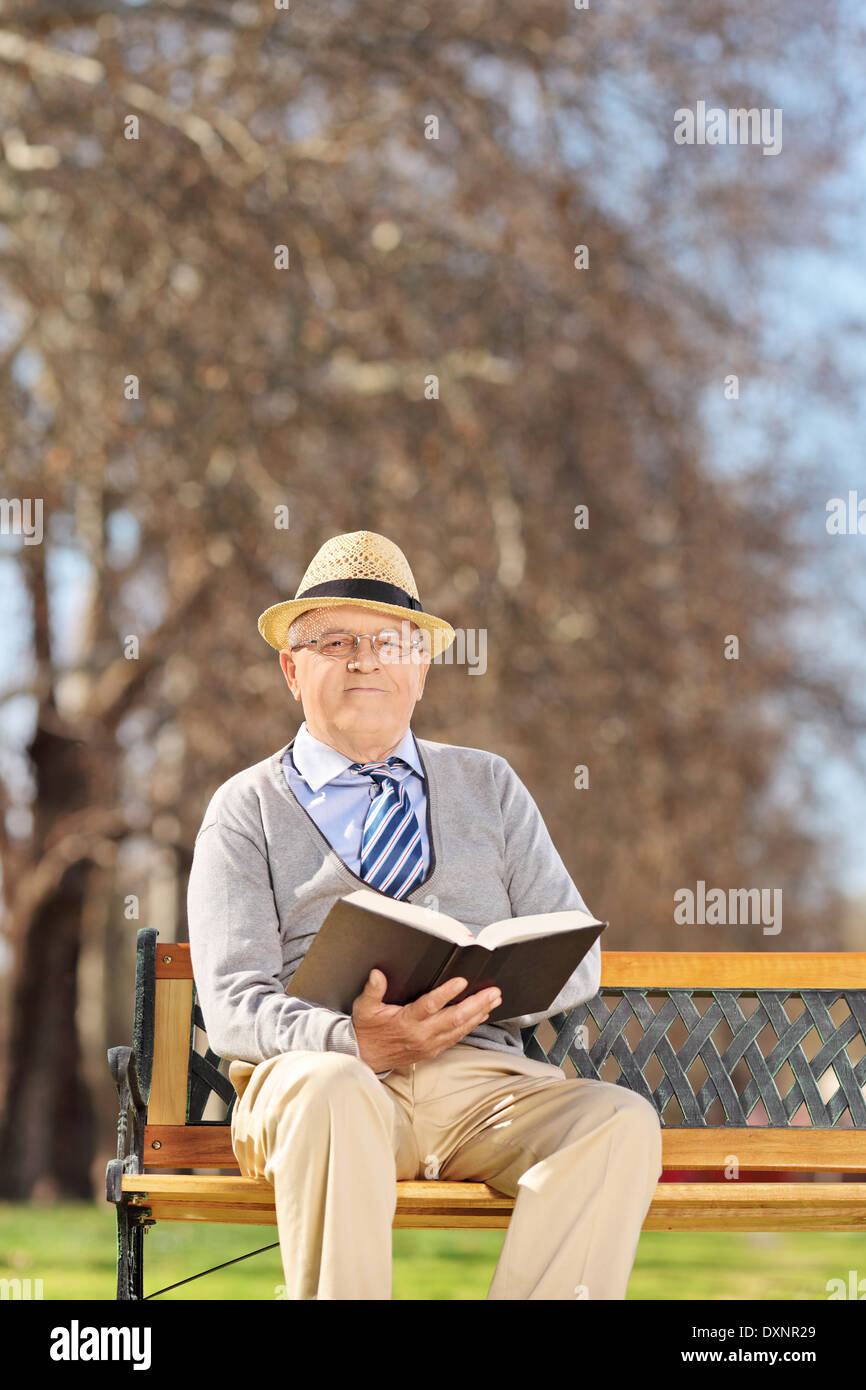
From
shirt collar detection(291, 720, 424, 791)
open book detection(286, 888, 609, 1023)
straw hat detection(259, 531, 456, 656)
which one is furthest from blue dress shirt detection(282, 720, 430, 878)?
open book detection(286, 888, 609, 1023)

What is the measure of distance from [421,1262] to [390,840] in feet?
10.2

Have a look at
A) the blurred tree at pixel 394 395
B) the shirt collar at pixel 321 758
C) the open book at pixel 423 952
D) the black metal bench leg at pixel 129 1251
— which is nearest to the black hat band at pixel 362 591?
the shirt collar at pixel 321 758

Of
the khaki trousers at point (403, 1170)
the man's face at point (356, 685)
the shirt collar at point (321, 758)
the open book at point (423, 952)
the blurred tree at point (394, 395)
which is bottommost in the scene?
the khaki trousers at point (403, 1170)

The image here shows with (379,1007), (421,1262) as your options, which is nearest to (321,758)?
(379,1007)

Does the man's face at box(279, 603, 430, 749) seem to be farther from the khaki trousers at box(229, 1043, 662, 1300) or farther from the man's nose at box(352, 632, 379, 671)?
the khaki trousers at box(229, 1043, 662, 1300)

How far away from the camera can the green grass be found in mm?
5078

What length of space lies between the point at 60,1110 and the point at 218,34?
19.9ft

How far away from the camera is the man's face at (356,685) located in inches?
132

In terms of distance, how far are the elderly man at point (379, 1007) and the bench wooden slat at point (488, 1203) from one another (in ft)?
0.23

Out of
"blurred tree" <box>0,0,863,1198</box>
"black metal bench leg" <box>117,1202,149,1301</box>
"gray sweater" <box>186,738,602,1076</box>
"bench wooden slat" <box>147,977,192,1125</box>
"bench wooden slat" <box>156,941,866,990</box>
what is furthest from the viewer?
"blurred tree" <box>0,0,863,1198</box>

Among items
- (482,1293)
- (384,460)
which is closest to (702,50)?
(384,460)

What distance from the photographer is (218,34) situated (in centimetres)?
853

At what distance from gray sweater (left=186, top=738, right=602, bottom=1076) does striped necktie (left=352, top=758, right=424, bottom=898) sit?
1.3 inches

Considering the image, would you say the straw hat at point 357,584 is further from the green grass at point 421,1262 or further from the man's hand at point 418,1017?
the green grass at point 421,1262
